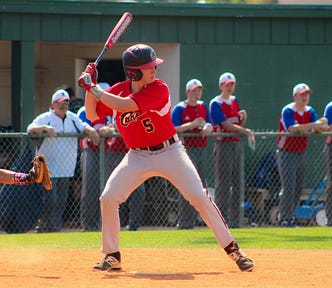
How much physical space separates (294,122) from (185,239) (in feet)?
10.1

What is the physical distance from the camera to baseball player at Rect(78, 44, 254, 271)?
833 centimetres

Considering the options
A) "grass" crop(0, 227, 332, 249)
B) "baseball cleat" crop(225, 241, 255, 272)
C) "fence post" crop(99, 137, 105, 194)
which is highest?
"fence post" crop(99, 137, 105, 194)

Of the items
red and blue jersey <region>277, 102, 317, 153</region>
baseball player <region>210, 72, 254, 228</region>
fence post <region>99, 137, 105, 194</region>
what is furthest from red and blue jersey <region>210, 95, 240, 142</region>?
fence post <region>99, 137, 105, 194</region>

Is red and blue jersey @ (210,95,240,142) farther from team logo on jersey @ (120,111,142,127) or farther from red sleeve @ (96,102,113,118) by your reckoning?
team logo on jersey @ (120,111,142,127)

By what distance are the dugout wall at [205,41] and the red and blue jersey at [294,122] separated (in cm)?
235

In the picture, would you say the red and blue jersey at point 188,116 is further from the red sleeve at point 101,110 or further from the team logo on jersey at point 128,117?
the team logo on jersey at point 128,117

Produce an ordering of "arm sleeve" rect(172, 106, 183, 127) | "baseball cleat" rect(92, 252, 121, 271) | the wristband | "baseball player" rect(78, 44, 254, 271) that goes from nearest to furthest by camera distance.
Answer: the wristband < "baseball player" rect(78, 44, 254, 271) < "baseball cleat" rect(92, 252, 121, 271) < "arm sleeve" rect(172, 106, 183, 127)

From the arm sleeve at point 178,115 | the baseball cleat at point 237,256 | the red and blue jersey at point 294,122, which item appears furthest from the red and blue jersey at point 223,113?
the baseball cleat at point 237,256

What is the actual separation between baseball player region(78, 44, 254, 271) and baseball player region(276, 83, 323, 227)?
5605mm

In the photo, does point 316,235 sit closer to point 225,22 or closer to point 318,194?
point 318,194

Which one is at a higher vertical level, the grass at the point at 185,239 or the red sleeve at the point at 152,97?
the red sleeve at the point at 152,97

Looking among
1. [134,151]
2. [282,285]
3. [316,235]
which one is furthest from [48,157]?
[282,285]

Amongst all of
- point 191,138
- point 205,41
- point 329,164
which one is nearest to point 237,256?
point 191,138

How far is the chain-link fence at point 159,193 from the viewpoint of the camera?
1312cm
